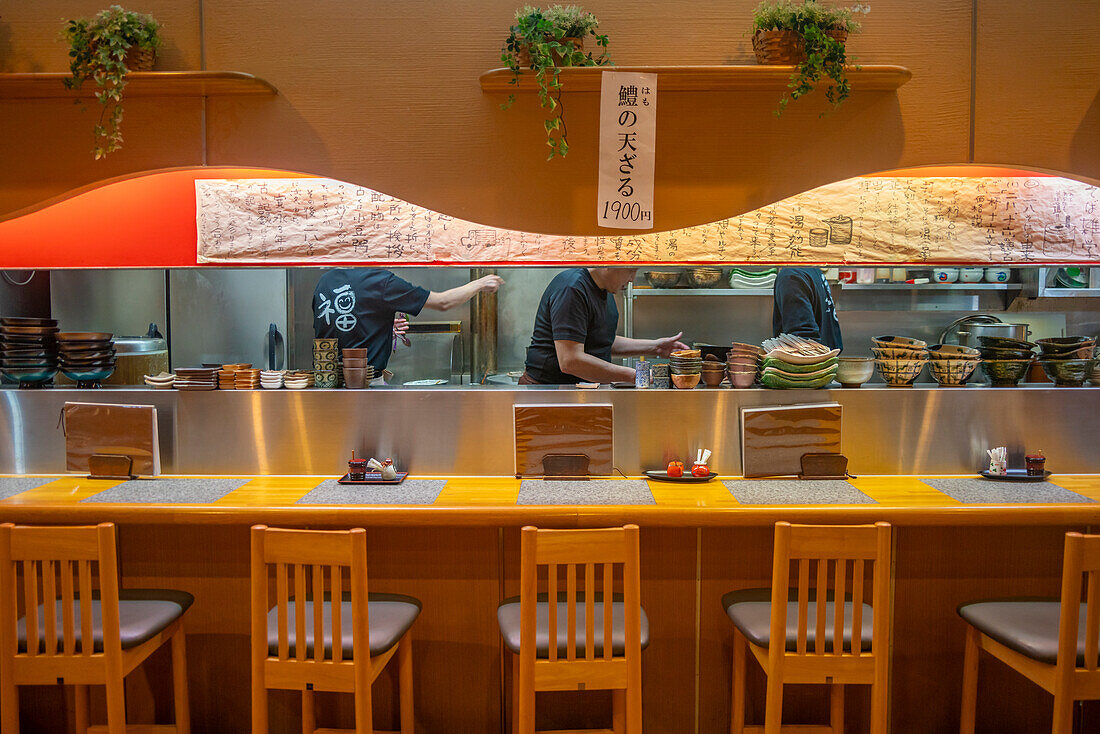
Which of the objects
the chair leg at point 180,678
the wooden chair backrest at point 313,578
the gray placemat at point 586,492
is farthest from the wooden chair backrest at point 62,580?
the gray placemat at point 586,492

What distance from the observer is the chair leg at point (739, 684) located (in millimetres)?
2889

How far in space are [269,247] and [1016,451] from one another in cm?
359

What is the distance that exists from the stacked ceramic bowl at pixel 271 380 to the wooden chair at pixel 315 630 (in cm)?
115

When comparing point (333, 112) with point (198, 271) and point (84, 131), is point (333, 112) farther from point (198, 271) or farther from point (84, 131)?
point (198, 271)

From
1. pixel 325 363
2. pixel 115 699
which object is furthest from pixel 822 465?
pixel 115 699

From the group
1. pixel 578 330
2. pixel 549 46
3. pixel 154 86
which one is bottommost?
pixel 578 330

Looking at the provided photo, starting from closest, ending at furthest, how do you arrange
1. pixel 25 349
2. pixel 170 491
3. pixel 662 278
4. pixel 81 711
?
pixel 81 711 < pixel 170 491 < pixel 25 349 < pixel 662 278

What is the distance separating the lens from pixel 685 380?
134 inches


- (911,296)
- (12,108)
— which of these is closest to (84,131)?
(12,108)

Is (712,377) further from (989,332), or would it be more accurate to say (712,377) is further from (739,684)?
(989,332)

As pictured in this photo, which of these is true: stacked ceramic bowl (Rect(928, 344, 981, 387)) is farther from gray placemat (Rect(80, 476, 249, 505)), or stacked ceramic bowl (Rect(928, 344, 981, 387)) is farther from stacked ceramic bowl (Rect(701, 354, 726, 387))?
gray placemat (Rect(80, 476, 249, 505))

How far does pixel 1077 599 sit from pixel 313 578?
2.27 meters

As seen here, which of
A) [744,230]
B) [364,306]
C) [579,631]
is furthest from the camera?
[364,306]

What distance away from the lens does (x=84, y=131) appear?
3.31 metres
